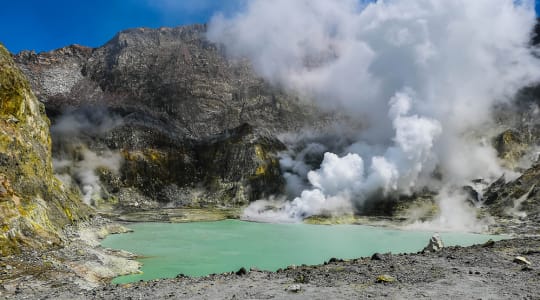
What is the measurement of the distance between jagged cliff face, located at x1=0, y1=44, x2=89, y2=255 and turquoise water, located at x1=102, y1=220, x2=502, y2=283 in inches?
214

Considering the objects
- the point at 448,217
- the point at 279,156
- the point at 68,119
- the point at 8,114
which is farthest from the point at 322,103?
the point at 8,114

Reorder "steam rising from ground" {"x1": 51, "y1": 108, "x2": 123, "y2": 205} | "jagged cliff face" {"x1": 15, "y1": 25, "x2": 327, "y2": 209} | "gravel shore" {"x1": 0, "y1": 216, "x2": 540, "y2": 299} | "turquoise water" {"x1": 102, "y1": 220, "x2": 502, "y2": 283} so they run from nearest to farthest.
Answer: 1. "gravel shore" {"x1": 0, "y1": 216, "x2": 540, "y2": 299}
2. "turquoise water" {"x1": 102, "y1": 220, "x2": 502, "y2": 283}
3. "steam rising from ground" {"x1": 51, "y1": 108, "x2": 123, "y2": 205}
4. "jagged cliff face" {"x1": 15, "y1": 25, "x2": 327, "y2": 209}

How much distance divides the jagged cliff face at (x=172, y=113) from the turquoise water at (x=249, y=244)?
31.3 metres

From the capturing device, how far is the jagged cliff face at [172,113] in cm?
9412

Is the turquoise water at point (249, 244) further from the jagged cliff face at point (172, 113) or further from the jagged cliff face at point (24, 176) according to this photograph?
the jagged cliff face at point (172, 113)

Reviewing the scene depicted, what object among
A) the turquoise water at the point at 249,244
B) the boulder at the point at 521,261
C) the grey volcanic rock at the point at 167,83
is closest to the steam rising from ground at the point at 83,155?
the grey volcanic rock at the point at 167,83

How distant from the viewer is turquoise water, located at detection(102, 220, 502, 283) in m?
30.5

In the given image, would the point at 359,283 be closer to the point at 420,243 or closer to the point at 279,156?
the point at 420,243

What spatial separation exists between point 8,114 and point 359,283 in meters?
30.6

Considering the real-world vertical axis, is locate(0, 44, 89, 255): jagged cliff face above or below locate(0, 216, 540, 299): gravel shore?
above

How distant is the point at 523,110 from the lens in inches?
3442

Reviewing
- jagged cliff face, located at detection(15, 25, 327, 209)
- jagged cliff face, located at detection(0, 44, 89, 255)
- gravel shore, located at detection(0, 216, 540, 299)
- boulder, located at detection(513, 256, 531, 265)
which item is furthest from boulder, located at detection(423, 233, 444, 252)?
jagged cliff face, located at detection(15, 25, 327, 209)

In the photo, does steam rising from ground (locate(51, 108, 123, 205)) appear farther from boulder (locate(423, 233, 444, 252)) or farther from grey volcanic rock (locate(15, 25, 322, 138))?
boulder (locate(423, 233, 444, 252))

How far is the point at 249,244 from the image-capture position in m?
43.3
